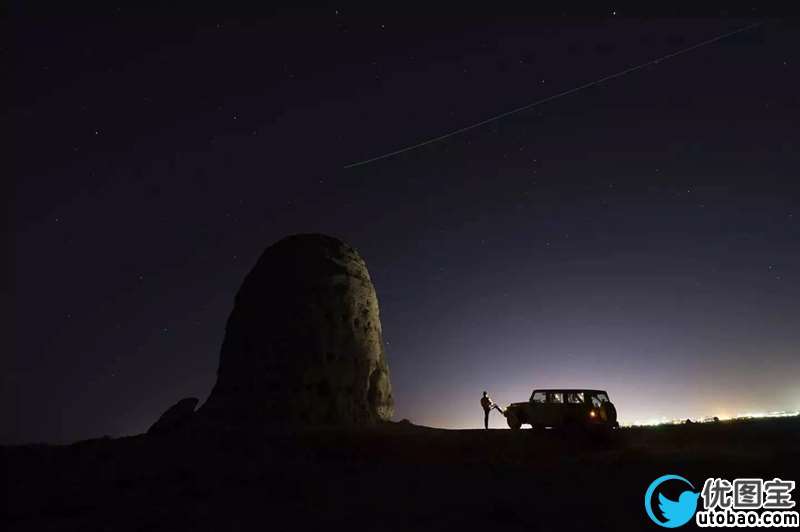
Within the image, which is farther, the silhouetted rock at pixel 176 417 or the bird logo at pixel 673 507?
the silhouetted rock at pixel 176 417

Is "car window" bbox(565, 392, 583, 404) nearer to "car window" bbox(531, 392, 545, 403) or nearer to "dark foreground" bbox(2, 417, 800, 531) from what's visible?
"car window" bbox(531, 392, 545, 403)

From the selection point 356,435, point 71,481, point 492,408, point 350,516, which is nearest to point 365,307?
point 492,408

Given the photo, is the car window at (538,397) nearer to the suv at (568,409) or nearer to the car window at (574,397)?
the suv at (568,409)

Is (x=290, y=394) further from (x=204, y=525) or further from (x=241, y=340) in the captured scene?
(x=204, y=525)

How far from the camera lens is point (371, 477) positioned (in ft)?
45.3

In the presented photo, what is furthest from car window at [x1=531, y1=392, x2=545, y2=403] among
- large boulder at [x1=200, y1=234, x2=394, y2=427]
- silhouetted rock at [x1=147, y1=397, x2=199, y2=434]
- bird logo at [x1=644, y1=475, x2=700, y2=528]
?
silhouetted rock at [x1=147, y1=397, x2=199, y2=434]

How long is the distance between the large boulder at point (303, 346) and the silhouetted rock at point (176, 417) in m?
1.19

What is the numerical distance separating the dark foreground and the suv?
4.10 feet

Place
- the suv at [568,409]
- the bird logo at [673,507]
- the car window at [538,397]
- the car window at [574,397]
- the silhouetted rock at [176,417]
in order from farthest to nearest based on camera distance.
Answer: the silhouetted rock at [176,417], the car window at [538,397], the car window at [574,397], the suv at [568,409], the bird logo at [673,507]

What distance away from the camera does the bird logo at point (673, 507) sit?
9.81 m

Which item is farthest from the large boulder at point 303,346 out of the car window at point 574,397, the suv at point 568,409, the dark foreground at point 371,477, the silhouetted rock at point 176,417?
the car window at point 574,397

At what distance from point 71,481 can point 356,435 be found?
9.67m

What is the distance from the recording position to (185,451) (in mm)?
18359

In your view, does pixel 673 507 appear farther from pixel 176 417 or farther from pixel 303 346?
pixel 176 417
